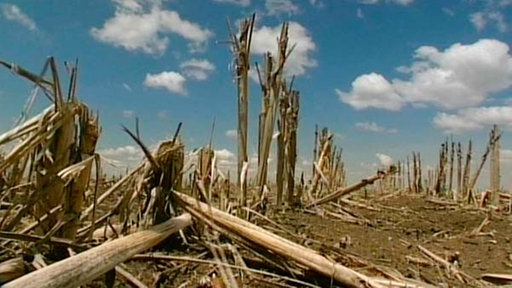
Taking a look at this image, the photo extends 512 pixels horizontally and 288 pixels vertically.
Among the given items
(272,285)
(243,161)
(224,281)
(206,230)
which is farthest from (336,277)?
(243,161)

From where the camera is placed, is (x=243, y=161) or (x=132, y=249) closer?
(x=132, y=249)

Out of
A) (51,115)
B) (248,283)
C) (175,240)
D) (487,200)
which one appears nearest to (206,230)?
(175,240)

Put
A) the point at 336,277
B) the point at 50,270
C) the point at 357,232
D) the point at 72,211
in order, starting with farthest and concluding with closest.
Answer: the point at 357,232 < the point at 336,277 < the point at 72,211 < the point at 50,270

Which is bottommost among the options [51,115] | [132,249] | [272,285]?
[272,285]

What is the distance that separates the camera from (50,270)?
59.7 inches

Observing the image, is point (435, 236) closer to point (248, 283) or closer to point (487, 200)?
point (248, 283)

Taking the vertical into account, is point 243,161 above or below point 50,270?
above

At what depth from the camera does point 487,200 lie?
33.3 ft

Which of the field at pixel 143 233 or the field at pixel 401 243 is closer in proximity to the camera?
the field at pixel 143 233

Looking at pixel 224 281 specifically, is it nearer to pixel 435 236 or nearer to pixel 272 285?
pixel 272 285

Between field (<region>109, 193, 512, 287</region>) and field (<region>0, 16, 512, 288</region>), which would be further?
field (<region>109, 193, 512, 287</region>)

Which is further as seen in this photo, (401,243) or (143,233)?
(401,243)

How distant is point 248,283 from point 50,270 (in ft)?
3.62

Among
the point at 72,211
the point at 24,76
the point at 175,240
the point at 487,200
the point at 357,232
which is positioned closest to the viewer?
the point at 24,76
